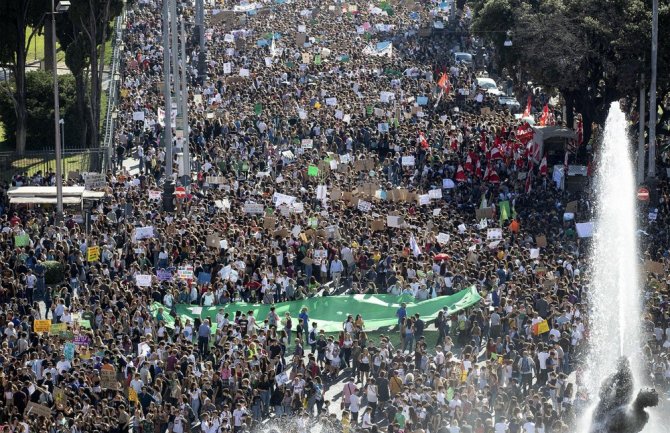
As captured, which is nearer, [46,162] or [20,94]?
[46,162]

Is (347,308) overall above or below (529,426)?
above

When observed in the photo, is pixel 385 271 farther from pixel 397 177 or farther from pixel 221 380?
pixel 397 177

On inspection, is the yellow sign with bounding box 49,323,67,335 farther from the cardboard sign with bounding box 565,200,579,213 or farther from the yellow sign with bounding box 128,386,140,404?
the cardboard sign with bounding box 565,200,579,213

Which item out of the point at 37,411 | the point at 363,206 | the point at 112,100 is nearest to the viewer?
the point at 37,411

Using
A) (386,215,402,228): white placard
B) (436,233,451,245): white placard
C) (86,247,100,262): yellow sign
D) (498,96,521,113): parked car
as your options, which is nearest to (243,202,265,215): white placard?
(386,215,402,228): white placard

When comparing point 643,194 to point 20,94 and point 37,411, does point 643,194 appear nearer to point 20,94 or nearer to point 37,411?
point 37,411

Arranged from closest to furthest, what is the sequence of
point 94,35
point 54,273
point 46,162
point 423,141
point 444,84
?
1. point 54,273
2. point 423,141
3. point 46,162
4. point 94,35
5. point 444,84

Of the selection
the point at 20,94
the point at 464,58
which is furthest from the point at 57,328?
the point at 464,58
